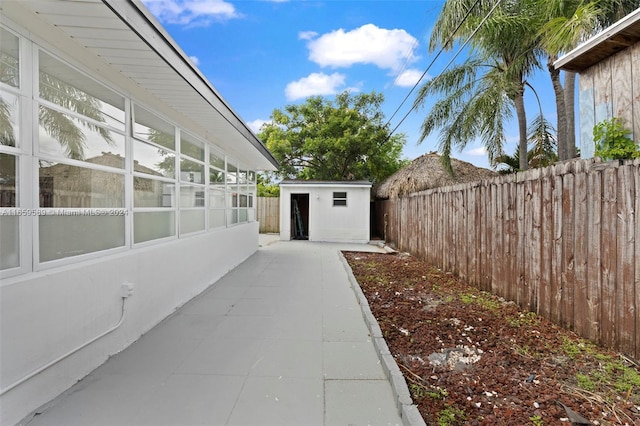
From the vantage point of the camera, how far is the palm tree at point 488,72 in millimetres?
10016

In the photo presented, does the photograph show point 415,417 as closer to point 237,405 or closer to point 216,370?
point 237,405

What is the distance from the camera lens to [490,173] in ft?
44.3

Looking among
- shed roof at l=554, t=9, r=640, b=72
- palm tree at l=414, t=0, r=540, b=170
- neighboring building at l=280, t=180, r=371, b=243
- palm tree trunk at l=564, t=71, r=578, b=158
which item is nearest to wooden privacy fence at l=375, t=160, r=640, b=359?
shed roof at l=554, t=9, r=640, b=72

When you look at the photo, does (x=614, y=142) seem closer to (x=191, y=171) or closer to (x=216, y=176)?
(x=191, y=171)

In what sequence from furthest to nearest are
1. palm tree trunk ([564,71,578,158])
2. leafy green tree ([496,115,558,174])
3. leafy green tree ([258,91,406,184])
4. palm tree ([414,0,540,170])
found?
leafy green tree ([258,91,406,184]) → leafy green tree ([496,115,558,174]) → palm tree ([414,0,540,170]) → palm tree trunk ([564,71,578,158])

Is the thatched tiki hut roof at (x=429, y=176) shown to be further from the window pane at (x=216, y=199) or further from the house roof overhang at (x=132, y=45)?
the house roof overhang at (x=132, y=45)

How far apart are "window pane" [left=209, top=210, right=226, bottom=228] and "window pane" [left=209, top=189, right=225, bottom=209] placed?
11cm

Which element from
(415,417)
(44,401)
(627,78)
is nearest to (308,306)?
(415,417)

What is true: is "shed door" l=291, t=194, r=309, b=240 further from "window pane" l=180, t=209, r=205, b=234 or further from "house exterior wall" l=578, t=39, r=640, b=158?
"house exterior wall" l=578, t=39, r=640, b=158

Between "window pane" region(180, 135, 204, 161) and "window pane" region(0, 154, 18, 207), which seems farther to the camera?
"window pane" region(180, 135, 204, 161)

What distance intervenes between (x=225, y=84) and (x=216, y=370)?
12465 mm

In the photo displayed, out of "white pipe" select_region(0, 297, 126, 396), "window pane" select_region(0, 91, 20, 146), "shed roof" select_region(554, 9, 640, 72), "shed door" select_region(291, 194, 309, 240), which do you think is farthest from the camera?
"shed door" select_region(291, 194, 309, 240)

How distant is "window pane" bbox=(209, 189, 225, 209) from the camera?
6.39 m

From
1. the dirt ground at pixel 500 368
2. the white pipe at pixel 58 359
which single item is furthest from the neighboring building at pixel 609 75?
the white pipe at pixel 58 359
